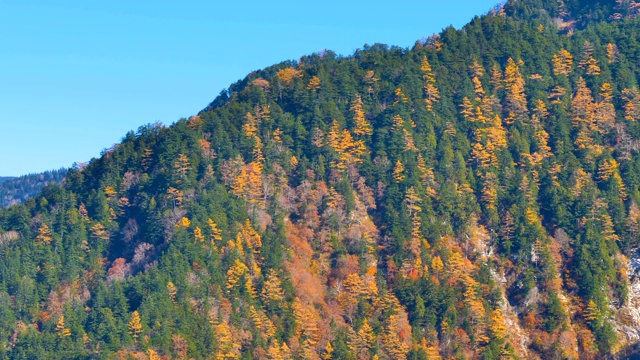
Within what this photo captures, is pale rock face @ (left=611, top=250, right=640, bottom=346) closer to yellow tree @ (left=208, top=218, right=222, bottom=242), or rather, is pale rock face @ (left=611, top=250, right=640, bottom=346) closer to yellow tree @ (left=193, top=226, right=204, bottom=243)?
yellow tree @ (left=208, top=218, right=222, bottom=242)

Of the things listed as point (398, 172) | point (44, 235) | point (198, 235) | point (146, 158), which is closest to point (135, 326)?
point (198, 235)

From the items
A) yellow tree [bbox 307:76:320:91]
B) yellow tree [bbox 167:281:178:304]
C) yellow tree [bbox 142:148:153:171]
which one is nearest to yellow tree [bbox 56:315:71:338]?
yellow tree [bbox 167:281:178:304]

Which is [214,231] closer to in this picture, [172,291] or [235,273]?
[235,273]

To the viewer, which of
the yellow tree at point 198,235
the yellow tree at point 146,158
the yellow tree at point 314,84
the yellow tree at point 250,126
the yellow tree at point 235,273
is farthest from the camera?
the yellow tree at point 314,84

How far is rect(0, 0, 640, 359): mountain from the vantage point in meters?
136

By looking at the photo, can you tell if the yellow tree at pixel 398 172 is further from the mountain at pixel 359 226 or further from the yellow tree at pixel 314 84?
the yellow tree at pixel 314 84

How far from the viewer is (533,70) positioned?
184 m

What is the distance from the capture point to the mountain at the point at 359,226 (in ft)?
448

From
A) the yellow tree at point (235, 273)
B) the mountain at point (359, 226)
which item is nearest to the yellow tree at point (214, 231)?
the mountain at point (359, 226)

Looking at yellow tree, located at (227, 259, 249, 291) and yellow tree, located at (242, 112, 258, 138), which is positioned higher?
yellow tree, located at (242, 112, 258, 138)

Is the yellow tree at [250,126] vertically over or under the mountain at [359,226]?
over

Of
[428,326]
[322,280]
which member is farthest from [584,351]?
[322,280]

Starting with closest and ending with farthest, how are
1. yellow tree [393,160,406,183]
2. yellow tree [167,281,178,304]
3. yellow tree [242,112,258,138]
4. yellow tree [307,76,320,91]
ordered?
yellow tree [167,281,178,304], yellow tree [393,160,406,183], yellow tree [242,112,258,138], yellow tree [307,76,320,91]

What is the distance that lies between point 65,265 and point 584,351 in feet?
211
